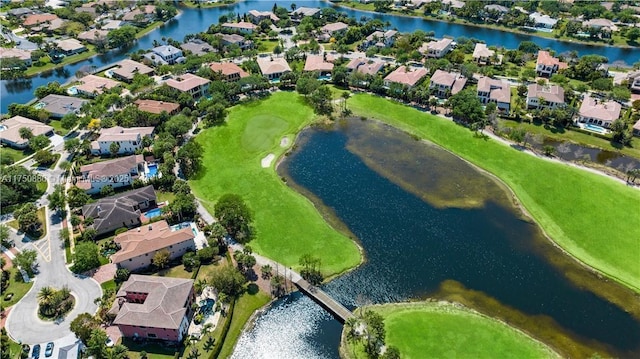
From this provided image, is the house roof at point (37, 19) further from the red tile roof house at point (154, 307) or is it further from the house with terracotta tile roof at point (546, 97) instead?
the house with terracotta tile roof at point (546, 97)

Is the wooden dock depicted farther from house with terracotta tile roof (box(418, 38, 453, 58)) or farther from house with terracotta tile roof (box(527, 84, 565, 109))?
house with terracotta tile roof (box(418, 38, 453, 58))

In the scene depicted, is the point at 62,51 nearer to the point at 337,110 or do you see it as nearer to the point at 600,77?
the point at 337,110

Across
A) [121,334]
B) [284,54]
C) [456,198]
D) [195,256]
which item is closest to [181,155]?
[195,256]

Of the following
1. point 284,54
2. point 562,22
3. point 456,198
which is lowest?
point 456,198

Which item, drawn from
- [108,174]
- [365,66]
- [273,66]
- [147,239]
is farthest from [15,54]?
[365,66]

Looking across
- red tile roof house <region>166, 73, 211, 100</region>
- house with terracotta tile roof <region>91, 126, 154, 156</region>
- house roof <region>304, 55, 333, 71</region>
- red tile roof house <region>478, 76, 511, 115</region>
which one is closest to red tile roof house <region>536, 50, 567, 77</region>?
red tile roof house <region>478, 76, 511, 115</region>

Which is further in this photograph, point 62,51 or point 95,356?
point 62,51
